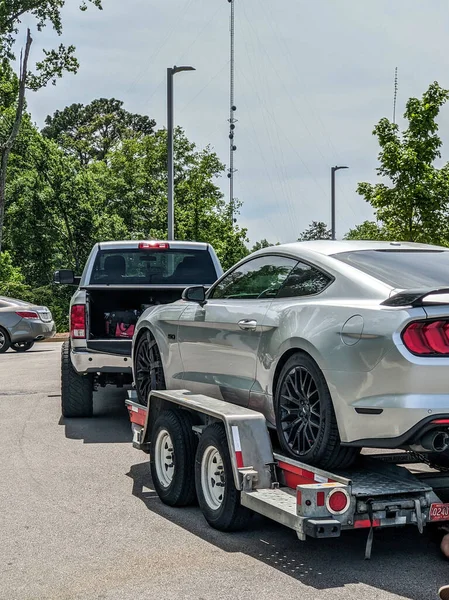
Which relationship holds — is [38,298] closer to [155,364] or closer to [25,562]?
[155,364]

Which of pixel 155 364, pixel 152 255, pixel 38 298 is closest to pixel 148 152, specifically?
pixel 38 298

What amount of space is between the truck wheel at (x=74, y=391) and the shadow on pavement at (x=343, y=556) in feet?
14.8

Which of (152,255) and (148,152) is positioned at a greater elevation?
(148,152)

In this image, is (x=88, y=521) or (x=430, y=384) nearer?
(x=430, y=384)

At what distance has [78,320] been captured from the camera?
34.8ft

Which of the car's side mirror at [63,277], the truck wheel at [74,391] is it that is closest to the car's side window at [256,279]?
the truck wheel at [74,391]

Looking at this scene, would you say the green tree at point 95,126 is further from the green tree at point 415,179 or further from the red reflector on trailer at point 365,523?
the red reflector on trailer at point 365,523

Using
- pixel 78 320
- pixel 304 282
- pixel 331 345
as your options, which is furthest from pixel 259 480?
pixel 78 320

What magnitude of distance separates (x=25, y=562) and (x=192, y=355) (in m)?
2.40

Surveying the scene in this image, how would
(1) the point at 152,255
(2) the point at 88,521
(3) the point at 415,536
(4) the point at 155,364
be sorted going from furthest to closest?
1. (1) the point at 152,255
2. (4) the point at 155,364
3. (2) the point at 88,521
4. (3) the point at 415,536

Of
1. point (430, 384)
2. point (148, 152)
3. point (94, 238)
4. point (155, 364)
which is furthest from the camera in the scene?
point (148, 152)

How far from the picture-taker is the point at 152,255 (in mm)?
11570

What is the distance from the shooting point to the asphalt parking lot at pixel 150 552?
17.1ft

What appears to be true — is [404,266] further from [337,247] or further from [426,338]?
[426,338]
